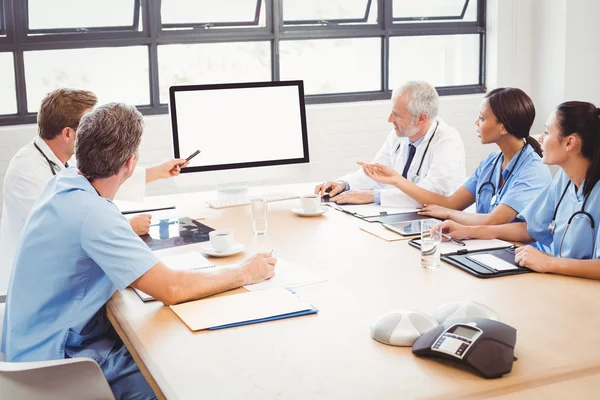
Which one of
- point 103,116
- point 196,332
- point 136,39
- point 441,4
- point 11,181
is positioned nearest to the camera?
point 196,332

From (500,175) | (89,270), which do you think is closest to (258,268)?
(89,270)

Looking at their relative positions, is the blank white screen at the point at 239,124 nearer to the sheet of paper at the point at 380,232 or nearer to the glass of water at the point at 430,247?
the sheet of paper at the point at 380,232

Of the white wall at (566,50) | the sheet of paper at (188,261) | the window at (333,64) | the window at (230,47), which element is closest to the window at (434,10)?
the window at (230,47)

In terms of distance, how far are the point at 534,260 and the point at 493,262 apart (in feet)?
0.40

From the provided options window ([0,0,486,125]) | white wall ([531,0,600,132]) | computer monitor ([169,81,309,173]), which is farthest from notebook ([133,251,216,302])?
white wall ([531,0,600,132])

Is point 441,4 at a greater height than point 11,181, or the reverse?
point 441,4

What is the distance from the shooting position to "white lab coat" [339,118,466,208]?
314 centimetres

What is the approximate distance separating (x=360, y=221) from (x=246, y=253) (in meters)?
0.59

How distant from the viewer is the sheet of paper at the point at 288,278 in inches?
81.0

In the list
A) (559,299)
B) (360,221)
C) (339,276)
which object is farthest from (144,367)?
(360,221)

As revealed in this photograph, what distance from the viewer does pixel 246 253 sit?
2.43 meters

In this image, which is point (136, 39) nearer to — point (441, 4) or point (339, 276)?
point (441, 4)

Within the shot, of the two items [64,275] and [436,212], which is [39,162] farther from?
[436,212]

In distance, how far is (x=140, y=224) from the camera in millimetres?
2715
